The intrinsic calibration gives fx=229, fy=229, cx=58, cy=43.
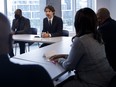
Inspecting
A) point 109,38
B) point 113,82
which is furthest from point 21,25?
point 113,82

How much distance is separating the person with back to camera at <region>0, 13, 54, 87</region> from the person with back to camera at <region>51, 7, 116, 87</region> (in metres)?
1.12

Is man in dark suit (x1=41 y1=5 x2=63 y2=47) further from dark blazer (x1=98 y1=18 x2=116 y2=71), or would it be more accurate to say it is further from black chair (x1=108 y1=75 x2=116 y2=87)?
black chair (x1=108 y1=75 x2=116 y2=87)

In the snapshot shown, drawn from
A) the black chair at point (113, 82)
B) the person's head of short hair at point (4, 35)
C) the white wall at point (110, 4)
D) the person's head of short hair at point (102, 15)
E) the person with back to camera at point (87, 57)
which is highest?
the white wall at point (110, 4)

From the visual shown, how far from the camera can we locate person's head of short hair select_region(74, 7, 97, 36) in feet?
7.18

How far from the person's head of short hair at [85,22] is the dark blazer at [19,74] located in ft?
4.01

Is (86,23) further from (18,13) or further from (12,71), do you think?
(18,13)

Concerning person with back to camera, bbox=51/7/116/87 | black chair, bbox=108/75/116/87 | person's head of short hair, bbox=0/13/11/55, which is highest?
person's head of short hair, bbox=0/13/11/55

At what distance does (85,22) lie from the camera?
7.18ft

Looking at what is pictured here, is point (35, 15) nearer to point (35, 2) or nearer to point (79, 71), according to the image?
point (35, 2)

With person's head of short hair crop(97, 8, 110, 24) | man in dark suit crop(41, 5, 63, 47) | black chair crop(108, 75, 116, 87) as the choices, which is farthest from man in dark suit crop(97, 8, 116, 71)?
man in dark suit crop(41, 5, 63, 47)

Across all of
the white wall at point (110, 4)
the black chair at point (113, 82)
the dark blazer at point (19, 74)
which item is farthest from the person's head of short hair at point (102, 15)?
the white wall at point (110, 4)

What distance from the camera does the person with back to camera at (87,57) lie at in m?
2.14

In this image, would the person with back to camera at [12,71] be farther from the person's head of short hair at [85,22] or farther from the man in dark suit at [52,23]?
the man in dark suit at [52,23]

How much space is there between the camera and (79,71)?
7.27 ft
